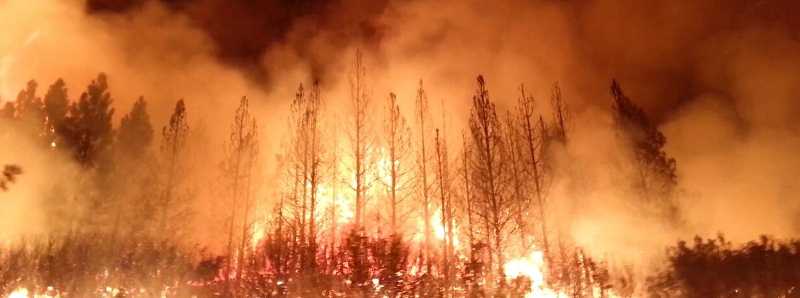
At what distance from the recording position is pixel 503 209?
20.2 m

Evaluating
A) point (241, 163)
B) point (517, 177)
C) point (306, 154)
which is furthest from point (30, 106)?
point (517, 177)

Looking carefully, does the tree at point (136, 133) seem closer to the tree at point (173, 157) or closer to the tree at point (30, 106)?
the tree at point (173, 157)

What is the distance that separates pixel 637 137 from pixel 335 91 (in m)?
11.7

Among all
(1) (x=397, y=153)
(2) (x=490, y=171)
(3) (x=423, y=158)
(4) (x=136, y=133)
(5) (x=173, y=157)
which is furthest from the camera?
(4) (x=136, y=133)

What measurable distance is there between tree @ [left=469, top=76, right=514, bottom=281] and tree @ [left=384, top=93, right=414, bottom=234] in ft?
8.48

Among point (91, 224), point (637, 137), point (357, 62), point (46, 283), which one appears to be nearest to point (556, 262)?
point (637, 137)

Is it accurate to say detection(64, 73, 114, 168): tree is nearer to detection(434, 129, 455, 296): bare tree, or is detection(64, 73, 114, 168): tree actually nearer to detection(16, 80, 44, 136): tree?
detection(16, 80, 44, 136): tree

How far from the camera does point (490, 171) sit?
20078 millimetres

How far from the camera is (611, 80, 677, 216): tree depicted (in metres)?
20.6

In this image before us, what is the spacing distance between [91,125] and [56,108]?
196 centimetres

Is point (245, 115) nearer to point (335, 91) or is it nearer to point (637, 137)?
point (335, 91)

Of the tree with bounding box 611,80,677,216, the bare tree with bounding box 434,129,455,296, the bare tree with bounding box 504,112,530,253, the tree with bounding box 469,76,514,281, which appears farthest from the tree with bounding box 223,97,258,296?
the tree with bounding box 611,80,677,216

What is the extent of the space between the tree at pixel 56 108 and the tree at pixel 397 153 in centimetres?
1428

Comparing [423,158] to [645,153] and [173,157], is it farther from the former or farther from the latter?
[173,157]
